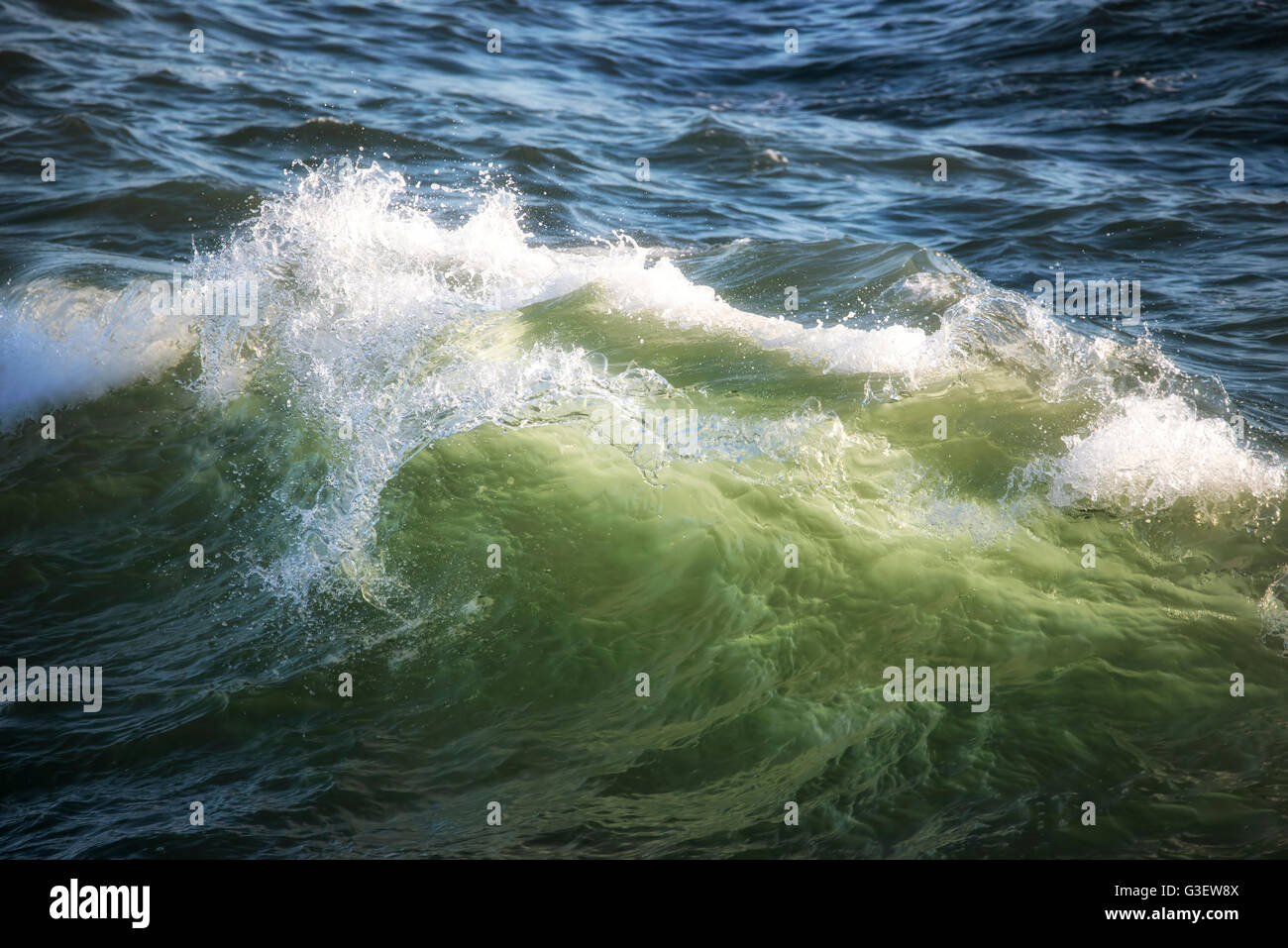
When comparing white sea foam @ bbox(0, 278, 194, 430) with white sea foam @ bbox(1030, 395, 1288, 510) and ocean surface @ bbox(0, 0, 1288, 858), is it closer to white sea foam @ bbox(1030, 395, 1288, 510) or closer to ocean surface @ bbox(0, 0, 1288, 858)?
ocean surface @ bbox(0, 0, 1288, 858)

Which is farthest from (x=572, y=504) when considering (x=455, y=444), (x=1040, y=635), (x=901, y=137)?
(x=901, y=137)

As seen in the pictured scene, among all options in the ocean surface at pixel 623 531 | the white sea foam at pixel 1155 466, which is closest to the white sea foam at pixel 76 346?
the ocean surface at pixel 623 531

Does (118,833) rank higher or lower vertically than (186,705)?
lower

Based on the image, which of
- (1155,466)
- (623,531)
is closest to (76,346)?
(623,531)

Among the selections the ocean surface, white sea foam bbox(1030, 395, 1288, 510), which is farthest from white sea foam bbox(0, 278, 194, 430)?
white sea foam bbox(1030, 395, 1288, 510)

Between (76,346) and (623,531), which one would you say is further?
(76,346)

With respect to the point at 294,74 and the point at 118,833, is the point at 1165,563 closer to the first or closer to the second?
the point at 118,833

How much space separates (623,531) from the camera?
518 centimetres

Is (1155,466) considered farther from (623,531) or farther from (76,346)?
(76,346)

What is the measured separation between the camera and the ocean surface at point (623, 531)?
3691mm

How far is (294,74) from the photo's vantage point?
44.1 ft

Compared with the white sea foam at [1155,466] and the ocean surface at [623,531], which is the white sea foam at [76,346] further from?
the white sea foam at [1155,466]
